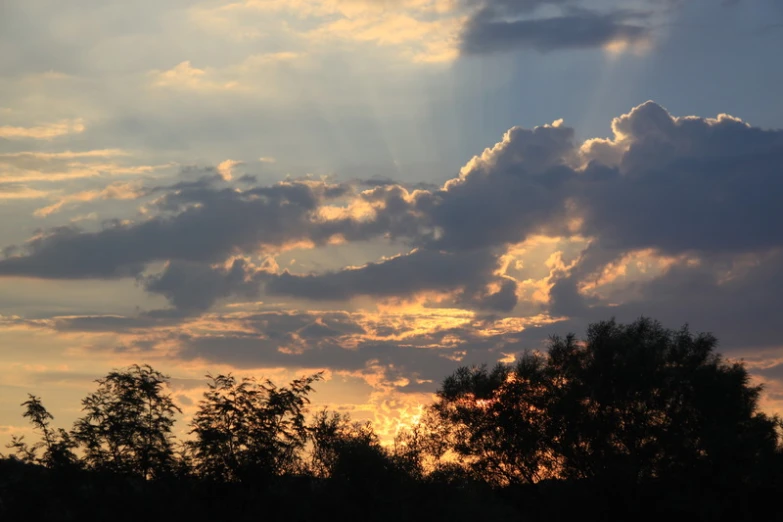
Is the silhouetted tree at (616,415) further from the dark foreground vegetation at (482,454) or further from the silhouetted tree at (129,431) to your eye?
the silhouetted tree at (129,431)

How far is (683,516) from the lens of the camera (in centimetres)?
6875

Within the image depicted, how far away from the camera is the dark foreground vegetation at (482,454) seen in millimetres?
50594

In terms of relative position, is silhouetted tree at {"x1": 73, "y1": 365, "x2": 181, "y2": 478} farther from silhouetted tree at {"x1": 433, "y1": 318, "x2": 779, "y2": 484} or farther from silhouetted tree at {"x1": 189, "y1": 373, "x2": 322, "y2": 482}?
silhouetted tree at {"x1": 433, "y1": 318, "x2": 779, "y2": 484}

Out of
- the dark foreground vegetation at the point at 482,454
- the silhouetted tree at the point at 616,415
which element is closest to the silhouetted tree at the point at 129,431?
the dark foreground vegetation at the point at 482,454

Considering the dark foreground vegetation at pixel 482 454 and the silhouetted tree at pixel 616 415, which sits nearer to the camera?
the dark foreground vegetation at pixel 482 454

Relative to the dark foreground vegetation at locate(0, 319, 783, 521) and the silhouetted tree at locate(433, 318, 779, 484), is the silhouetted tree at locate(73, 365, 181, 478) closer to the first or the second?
the dark foreground vegetation at locate(0, 319, 783, 521)

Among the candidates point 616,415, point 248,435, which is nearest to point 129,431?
point 248,435

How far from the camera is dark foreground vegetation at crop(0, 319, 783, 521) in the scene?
5059 centimetres

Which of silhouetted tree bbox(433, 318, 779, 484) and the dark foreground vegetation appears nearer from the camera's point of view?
the dark foreground vegetation

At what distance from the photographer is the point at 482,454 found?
253ft

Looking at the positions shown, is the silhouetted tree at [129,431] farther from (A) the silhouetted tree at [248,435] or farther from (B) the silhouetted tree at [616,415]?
(B) the silhouetted tree at [616,415]

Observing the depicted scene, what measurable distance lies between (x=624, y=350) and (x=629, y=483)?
1087 centimetres

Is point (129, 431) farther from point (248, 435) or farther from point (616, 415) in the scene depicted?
point (616, 415)

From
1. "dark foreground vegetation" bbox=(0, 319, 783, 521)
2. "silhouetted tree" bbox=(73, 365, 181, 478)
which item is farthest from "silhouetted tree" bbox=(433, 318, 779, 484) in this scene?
"silhouetted tree" bbox=(73, 365, 181, 478)
